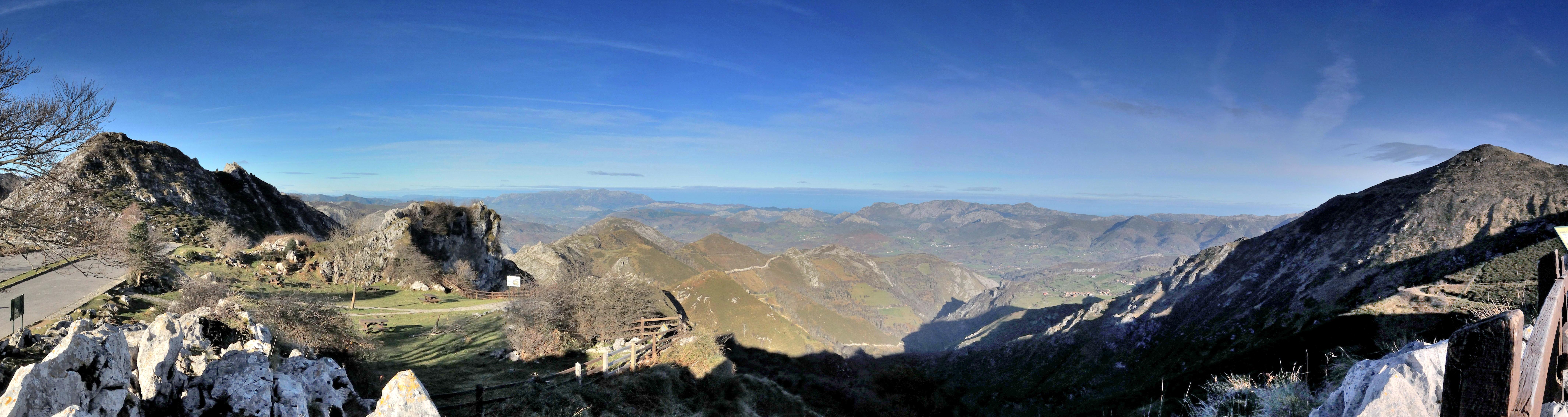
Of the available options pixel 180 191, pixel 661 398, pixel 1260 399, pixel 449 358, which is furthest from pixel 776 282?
pixel 1260 399

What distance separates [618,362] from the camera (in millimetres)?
17203

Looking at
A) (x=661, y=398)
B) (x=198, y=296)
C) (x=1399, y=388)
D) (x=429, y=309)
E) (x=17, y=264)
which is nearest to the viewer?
(x=1399, y=388)

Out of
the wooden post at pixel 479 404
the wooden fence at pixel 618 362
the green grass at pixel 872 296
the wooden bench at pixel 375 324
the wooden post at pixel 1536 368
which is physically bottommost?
the green grass at pixel 872 296

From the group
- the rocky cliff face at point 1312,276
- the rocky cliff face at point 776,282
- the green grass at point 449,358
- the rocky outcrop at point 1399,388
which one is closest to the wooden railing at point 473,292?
the rocky cliff face at point 776,282

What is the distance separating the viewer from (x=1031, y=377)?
4691 cm

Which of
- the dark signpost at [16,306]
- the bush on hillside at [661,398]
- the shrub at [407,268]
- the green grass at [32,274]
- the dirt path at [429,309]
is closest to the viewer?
the dark signpost at [16,306]

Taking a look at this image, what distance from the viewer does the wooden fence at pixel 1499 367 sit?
5.09 feet

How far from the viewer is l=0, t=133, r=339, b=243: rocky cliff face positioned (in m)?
29.0

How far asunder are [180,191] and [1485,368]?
176 ft

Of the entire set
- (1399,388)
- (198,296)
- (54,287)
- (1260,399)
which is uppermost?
(1399,388)

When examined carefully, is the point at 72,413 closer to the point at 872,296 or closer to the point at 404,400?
the point at 404,400

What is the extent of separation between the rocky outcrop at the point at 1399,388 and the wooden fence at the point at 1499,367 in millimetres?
1160

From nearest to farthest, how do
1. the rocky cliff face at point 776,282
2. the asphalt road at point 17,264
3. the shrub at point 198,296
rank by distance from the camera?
the shrub at point 198,296
the asphalt road at point 17,264
the rocky cliff face at point 776,282

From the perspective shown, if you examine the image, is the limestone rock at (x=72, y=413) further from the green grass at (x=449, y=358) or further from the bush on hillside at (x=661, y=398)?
the green grass at (x=449, y=358)
